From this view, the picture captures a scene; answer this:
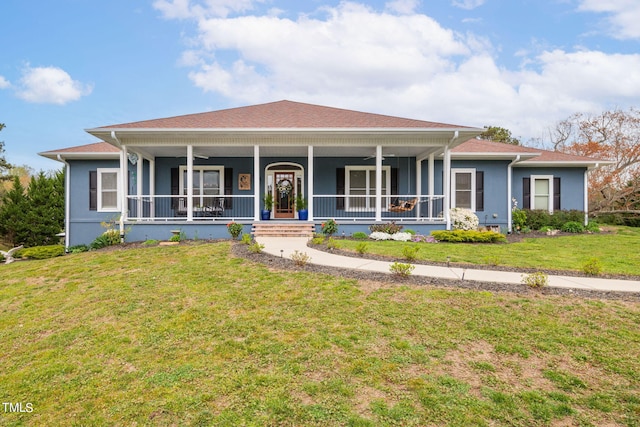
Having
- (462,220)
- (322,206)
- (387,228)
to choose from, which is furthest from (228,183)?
(462,220)

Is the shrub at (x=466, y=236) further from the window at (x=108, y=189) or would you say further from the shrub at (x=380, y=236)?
the window at (x=108, y=189)

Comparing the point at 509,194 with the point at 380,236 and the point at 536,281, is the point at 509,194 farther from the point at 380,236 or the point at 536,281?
the point at 536,281

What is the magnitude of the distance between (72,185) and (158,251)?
24.5 feet

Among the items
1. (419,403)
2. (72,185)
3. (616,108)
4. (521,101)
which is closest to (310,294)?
(419,403)

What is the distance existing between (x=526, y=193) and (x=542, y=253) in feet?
22.1

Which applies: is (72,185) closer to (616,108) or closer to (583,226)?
(583,226)

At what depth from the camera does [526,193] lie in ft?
46.2

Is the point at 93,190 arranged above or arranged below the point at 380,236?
above

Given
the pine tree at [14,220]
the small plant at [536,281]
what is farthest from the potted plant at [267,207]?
the pine tree at [14,220]

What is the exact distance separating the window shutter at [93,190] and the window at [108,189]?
8 centimetres

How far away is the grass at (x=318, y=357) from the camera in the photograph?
252 cm

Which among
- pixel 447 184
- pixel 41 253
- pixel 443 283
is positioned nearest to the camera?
pixel 443 283

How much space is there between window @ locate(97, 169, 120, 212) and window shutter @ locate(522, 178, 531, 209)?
15978 mm

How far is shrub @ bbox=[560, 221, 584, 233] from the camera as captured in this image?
43.0 feet
